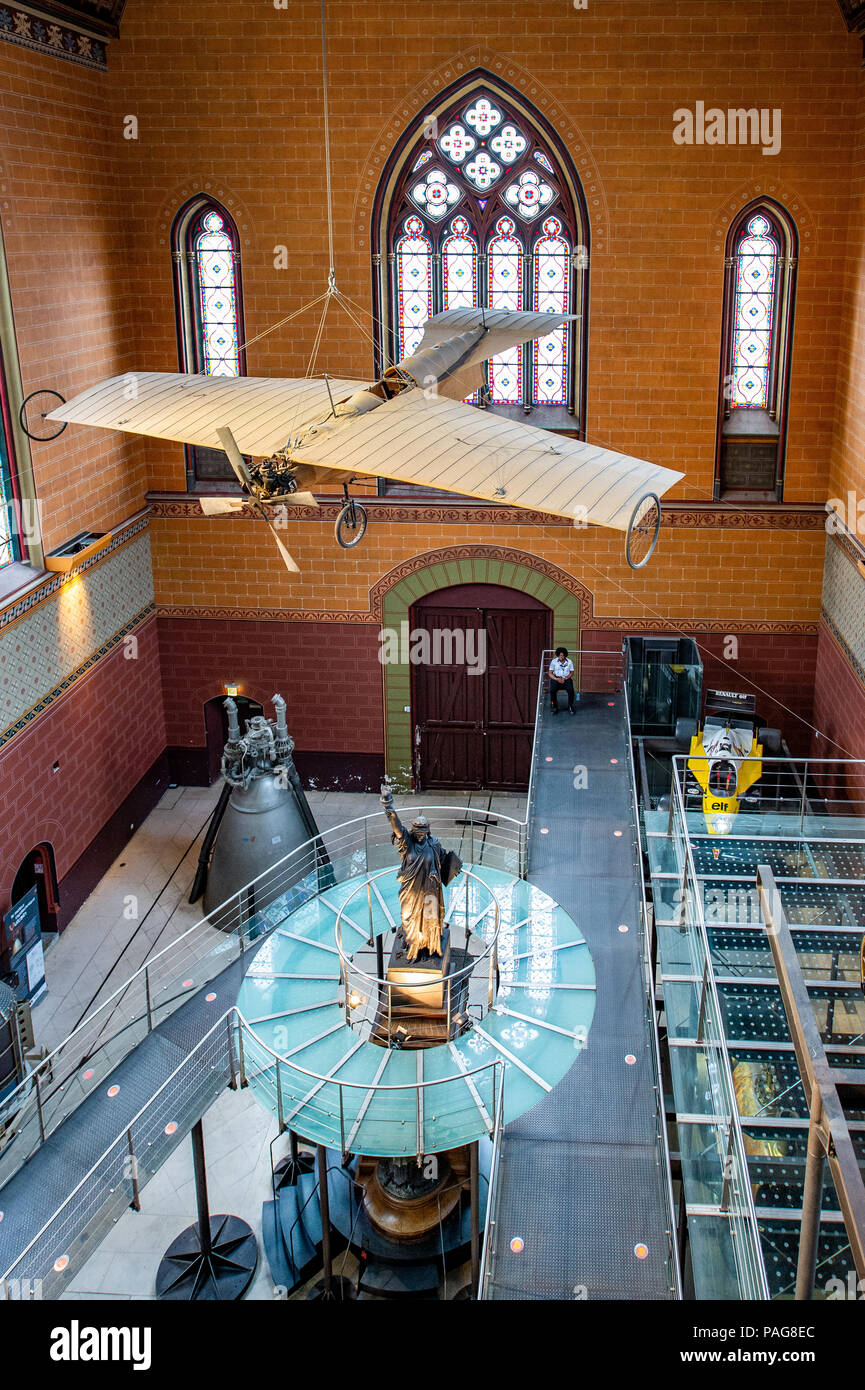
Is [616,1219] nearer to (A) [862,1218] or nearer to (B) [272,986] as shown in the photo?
(B) [272,986]

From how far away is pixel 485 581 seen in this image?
19.1 m

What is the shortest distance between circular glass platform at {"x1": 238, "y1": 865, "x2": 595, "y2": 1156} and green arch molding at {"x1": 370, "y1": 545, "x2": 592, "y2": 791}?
6939 millimetres

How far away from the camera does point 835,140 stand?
16609 mm

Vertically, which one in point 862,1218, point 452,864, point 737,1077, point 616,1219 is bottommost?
point 616,1219

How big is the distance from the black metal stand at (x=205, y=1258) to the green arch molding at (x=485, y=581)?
966cm

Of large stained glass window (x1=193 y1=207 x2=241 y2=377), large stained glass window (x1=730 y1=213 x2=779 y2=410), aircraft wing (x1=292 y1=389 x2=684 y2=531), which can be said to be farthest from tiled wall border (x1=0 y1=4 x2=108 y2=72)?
large stained glass window (x1=730 y1=213 x2=779 y2=410)

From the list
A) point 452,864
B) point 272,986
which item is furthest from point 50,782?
point 452,864

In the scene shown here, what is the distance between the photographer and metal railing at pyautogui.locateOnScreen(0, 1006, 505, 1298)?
362 inches

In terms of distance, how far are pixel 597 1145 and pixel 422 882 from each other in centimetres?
267

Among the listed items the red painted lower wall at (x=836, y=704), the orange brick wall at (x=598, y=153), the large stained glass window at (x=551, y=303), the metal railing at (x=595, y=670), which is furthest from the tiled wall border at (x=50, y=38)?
the red painted lower wall at (x=836, y=704)

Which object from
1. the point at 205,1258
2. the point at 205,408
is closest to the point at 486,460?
the point at 205,408

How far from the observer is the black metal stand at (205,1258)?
11.1 metres

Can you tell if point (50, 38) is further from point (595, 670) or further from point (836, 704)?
point (836, 704)

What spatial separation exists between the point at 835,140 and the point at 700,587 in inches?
248
